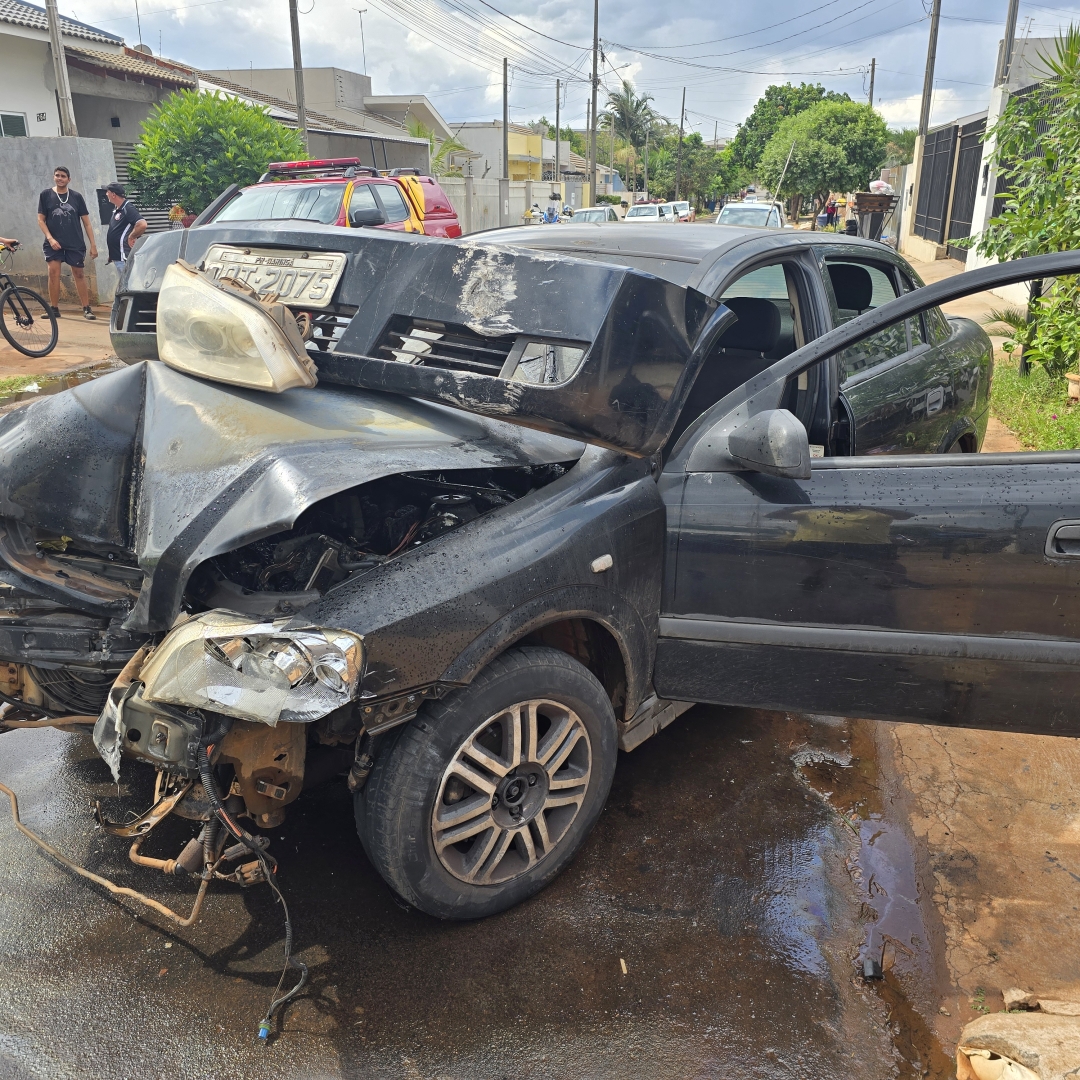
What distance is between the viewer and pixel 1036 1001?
229 cm

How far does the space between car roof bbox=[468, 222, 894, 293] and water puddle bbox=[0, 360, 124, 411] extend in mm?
5805

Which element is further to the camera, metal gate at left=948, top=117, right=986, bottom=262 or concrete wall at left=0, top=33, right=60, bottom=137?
metal gate at left=948, top=117, right=986, bottom=262

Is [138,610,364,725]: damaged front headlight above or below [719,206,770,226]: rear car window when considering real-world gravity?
below

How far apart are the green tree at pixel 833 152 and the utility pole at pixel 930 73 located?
8.31m

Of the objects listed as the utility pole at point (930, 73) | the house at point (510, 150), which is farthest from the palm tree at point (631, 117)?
the utility pole at point (930, 73)

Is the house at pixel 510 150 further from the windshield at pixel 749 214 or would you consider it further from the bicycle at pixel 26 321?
the bicycle at pixel 26 321

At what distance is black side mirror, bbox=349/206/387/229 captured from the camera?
1162 cm

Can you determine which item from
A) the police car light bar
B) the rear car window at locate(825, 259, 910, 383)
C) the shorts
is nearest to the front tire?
the rear car window at locate(825, 259, 910, 383)

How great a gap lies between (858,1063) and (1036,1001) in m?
0.47

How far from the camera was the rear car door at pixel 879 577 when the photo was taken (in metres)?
2.57

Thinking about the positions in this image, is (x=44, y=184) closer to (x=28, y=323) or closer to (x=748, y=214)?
(x=28, y=323)

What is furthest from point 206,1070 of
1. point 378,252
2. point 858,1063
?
point 378,252

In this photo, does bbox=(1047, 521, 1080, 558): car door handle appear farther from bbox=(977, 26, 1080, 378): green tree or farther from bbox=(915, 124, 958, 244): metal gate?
bbox=(915, 124, 958, 244): metal gate

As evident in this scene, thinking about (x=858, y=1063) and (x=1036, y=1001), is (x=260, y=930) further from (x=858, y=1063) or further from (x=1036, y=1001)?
(x=1036, y=1001)
